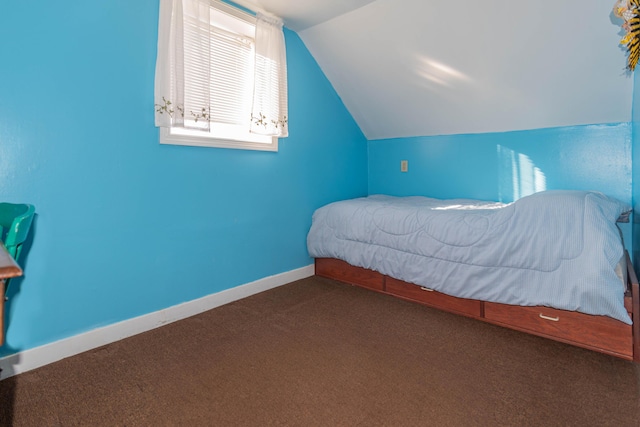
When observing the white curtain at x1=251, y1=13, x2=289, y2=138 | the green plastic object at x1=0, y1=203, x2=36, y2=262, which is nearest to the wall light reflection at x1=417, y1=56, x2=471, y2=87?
the white curtain at x1=251, y1=13, x2=289, y2=138

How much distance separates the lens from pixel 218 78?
2414mm

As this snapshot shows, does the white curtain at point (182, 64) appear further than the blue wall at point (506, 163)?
No

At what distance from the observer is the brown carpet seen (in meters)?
1.34

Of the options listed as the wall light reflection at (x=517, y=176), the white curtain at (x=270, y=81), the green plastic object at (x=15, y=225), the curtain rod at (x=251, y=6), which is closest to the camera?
the green plastic object at (x=15, y=225)

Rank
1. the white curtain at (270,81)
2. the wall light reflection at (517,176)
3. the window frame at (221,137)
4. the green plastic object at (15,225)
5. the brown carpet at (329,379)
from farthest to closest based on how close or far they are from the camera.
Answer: the wall light reflection at (517,176), the white curtain at (270,81), the window frame at (221,137), the brown carpet at (329,379), the green plastic object at (15,225)

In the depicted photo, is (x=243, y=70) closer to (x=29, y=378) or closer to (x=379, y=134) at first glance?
(x=379, y=134)

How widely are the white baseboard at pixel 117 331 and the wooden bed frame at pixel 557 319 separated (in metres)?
1.11

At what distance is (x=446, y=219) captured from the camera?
227 centimetres

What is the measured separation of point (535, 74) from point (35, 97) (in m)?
2.96

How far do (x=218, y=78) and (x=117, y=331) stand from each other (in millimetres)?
1726

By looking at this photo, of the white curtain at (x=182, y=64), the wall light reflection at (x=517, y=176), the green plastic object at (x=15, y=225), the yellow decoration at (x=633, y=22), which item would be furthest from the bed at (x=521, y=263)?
the green plastic object at (x=15, y=225)

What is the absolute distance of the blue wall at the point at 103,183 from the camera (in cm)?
163

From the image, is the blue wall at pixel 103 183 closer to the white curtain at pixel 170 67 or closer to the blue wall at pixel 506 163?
the white curtain at pixel 170 67

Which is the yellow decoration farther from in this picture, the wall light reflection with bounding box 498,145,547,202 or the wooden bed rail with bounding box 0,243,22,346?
the wooden bed rail with bounding box 0,243,22,346
